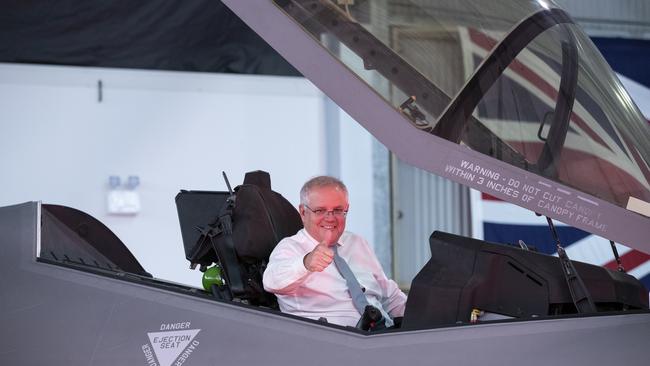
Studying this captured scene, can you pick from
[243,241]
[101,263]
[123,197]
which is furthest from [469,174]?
[123,197]

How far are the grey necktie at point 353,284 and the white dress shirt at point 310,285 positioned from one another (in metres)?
0.02

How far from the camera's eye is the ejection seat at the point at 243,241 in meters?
4.18

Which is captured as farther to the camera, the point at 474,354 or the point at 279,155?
the point at 279,155

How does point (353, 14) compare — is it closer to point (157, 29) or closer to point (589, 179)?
point (589, 179)

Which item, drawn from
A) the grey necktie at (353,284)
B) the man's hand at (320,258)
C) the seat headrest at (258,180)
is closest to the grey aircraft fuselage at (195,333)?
the man's hand at (320,258)

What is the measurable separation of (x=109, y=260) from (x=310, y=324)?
1301 millimetres

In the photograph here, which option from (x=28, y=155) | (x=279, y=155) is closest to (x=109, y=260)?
(x=28, y=155)

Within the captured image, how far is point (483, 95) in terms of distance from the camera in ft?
Answer: 11.0

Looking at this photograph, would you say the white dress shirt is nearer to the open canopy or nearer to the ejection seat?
the ejection seat

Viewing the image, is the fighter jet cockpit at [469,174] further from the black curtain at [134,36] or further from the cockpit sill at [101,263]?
the black curtain at [134,36]

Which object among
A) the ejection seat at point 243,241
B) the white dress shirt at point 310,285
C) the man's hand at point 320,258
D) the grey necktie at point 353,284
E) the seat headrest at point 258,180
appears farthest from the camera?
the seat headrest at point 258,180

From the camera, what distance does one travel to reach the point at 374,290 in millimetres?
4344

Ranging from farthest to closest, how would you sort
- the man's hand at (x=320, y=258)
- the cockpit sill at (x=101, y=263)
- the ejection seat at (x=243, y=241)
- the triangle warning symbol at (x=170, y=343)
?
1. the ejection seat at (x=243, y=241)
2. the man's hand at (x=320, y=258)
3. the triangle warning symbol at (x=170, y=343)
4. the cockpit sill at (x=101, y=263)

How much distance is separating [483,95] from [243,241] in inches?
49.5
